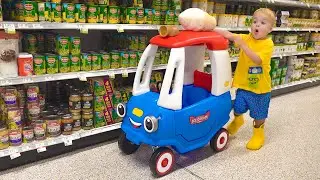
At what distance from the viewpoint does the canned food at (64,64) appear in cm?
206

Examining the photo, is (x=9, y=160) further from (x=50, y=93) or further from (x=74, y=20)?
(x=74, y=20)

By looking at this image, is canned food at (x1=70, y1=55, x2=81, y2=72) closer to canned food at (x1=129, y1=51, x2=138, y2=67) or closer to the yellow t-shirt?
canned food at (x1=129, y1=51, x2=138, y2=67)

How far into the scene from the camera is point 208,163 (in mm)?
2223

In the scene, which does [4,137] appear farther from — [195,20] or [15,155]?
[195,20]

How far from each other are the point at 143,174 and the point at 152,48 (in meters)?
0.87

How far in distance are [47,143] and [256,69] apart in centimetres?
167

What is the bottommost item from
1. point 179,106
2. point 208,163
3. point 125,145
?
point 208,163

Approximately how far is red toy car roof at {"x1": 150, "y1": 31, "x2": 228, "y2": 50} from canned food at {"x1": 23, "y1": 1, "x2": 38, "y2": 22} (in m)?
0.76

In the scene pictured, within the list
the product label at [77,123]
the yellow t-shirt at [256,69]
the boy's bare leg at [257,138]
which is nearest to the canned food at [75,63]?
the product label at [77,123]

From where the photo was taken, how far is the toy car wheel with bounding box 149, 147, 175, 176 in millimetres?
1937

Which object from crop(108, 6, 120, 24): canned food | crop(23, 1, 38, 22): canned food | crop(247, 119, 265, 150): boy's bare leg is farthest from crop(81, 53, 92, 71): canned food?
crop(247, 119, 265, 150): boy's bare leg

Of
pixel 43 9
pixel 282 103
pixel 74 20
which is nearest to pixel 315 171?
pixel 282 103

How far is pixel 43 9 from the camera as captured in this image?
1.90m

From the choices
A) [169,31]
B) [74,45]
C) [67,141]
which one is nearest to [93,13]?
[74,45]
